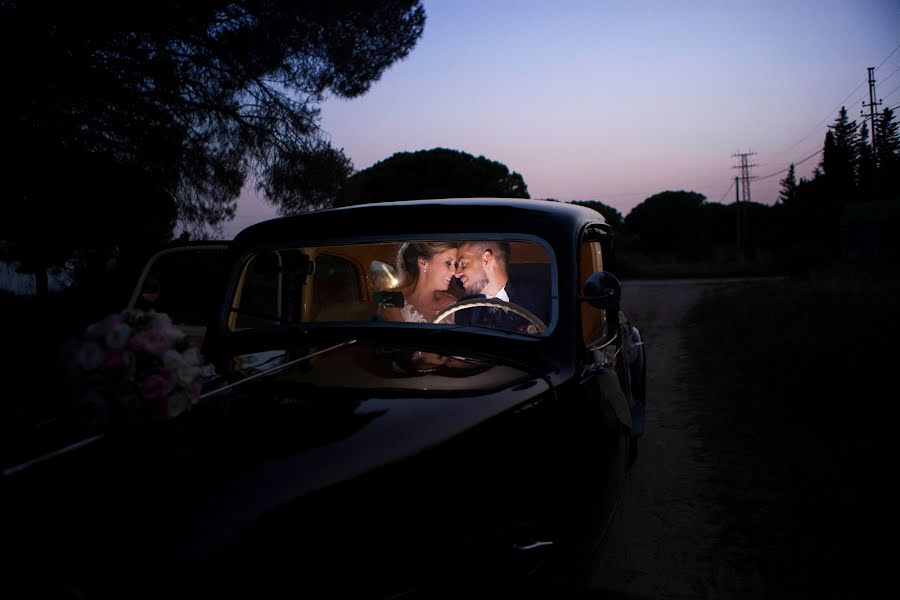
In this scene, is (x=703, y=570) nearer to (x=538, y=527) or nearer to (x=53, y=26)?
(x=538, y=527)

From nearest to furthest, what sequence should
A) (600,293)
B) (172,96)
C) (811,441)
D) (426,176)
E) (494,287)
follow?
(600,293), (494,287), (811,441), (172,96), (426,176)

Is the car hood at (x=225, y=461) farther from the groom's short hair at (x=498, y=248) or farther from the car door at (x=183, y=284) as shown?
the car door at (x=183, y=284)

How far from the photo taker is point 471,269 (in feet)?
10.5

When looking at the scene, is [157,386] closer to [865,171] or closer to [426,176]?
[426,176]

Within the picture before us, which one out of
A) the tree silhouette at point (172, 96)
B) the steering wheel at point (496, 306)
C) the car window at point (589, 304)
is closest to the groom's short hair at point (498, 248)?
the steering wheel at point (496, 306)

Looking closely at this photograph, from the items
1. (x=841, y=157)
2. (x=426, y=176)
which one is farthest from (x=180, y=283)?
(x=841, y=157)

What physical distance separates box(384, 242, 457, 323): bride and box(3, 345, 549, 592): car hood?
1058mm

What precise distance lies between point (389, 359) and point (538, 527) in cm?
78

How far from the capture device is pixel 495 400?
203 cm

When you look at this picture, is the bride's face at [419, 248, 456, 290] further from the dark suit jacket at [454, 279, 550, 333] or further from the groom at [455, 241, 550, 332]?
the dark suit jacket at [454, 279, 550, 333]

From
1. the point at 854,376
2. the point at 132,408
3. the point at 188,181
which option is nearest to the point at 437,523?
the point at 132,408

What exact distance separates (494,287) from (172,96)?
7776 millimetres

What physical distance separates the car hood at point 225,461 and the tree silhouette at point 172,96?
765 cm

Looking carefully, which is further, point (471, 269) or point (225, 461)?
point (471, 269)
